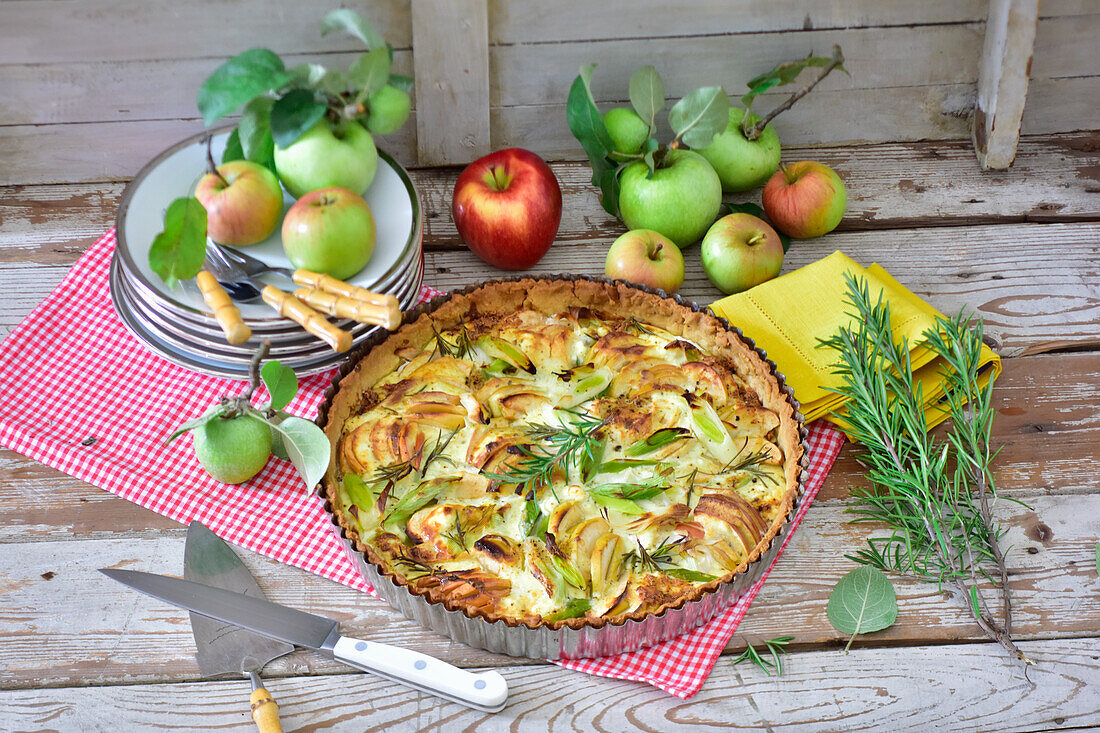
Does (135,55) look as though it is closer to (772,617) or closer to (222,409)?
(222,409)

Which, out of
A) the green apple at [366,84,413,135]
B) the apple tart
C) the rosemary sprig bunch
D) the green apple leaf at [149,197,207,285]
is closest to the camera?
the apple tart

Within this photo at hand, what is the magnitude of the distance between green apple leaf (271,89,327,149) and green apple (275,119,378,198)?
1.0 inches

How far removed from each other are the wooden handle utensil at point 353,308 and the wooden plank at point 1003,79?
5.25ft

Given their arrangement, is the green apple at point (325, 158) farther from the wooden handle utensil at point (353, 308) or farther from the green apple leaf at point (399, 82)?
the wooden handle utensil at point (353, 308)

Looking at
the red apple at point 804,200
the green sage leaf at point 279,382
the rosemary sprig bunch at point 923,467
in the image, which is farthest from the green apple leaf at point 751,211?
the green sage leaf at point 279,382

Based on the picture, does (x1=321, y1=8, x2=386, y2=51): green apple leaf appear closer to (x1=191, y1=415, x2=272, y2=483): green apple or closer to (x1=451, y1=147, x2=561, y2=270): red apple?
(x1=451, y1=147, x2=561, y2=270): red apple

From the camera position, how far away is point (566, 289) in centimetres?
197

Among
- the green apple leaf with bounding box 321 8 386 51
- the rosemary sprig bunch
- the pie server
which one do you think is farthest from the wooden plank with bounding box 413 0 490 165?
the pie server

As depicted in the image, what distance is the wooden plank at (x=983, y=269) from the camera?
7.14 feet

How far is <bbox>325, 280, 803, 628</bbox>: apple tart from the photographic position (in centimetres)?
160

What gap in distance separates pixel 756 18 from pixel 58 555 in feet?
6.10

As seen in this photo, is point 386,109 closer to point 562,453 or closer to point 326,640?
point 562,453

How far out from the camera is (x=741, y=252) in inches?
83.4

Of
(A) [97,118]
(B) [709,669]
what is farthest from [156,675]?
(A) [97,118]
